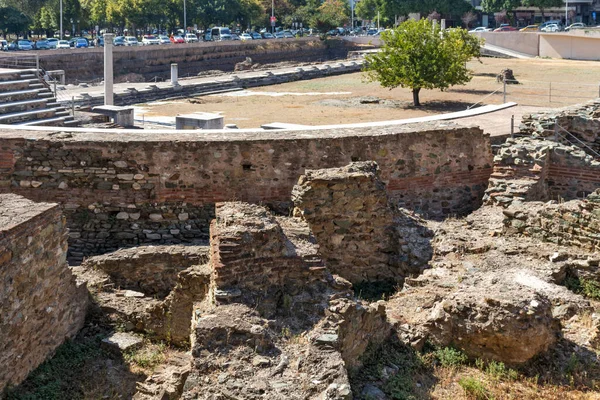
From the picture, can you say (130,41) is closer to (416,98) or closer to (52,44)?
(52,44)

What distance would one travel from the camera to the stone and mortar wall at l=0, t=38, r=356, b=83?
156 ft

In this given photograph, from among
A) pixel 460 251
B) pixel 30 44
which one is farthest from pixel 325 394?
pixel 30 44

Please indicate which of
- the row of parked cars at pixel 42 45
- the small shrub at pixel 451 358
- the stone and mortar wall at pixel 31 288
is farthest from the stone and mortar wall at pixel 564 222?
the row of parked cars at pixel 42 45

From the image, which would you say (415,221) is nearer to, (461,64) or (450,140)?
(450,140)

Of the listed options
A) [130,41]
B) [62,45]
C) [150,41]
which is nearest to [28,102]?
[62,45]

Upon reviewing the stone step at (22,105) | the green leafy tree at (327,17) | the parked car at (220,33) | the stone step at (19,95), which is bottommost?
the stone step at (22,105)

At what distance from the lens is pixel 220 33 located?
6806 centimetres

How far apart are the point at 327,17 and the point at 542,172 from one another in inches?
2454

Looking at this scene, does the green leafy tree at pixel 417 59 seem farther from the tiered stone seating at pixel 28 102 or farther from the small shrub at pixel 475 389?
the small shrub at pixel 475 389

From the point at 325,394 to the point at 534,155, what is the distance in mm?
8037

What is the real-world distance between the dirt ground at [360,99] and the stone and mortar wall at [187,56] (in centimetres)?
1346

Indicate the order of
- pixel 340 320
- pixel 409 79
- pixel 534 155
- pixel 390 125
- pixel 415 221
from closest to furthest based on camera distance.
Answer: pixel 340 320 → pixel 415 221 → pixel 534 155 → pixel 390 125 → pixel 409 79

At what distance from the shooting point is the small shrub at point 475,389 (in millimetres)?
7414

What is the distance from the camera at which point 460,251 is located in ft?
34.1
